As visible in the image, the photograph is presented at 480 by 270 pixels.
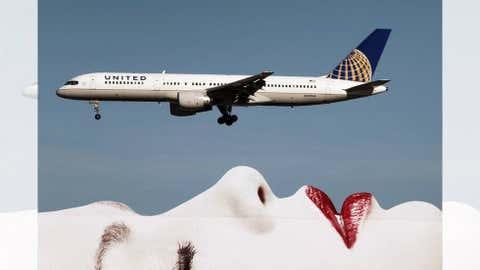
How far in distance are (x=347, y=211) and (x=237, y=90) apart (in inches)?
281

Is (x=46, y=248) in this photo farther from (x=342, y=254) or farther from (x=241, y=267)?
(x=342, y=254)

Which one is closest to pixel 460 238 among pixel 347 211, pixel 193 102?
pixel 347 211

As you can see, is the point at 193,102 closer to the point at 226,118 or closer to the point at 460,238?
the point at 226,118

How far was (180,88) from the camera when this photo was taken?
104 feet

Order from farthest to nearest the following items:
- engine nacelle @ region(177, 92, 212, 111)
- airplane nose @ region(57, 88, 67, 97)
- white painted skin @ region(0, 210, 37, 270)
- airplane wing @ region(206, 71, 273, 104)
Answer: white painted skin @ region(0, 210, 37, 270) → airplane nose @ region(57, 88, 67, 97) → airplane wing @ region(206, 71, 273, 104) → engine nacelle @ region(177, 92, 212, 111)

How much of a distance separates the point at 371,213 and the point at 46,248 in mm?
14320

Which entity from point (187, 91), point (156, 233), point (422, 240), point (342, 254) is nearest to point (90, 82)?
point (187, 91)

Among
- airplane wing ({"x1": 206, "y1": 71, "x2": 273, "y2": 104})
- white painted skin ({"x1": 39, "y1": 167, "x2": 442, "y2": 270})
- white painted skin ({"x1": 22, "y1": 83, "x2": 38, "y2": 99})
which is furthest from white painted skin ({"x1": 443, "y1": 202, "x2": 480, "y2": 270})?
white painted skin ({"x1": 22, "y1": 83, "x2": 38, "y2": 99})

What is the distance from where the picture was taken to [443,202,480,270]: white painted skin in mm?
30828

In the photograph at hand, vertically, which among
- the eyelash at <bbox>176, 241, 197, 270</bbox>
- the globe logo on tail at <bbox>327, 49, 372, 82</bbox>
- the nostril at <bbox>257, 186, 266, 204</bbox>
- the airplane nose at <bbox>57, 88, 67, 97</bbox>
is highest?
the globe logo on tail at <bbox>327, 49, 372, 82</bbox>

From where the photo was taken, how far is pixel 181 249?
31.3m

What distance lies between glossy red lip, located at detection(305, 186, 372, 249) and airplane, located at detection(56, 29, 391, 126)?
Answer: 4.29 m

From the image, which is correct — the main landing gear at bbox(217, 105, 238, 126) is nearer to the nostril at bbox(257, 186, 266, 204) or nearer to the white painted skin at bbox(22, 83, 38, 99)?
the nostril at bbox(257, 186, 266, 204)

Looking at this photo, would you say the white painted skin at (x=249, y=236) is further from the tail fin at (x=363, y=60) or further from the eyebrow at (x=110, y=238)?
the tail fin at (x=363, y=60)
